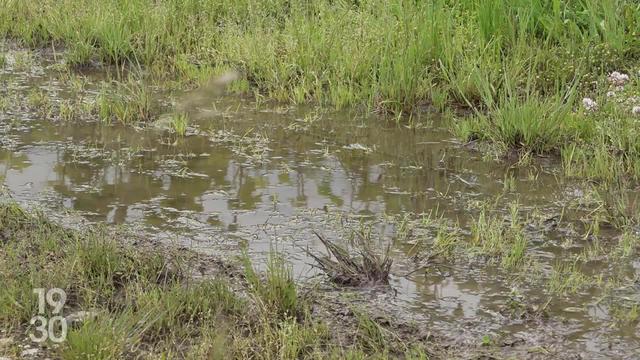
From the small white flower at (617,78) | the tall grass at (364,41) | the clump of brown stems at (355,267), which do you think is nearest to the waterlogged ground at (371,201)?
the clump of brown stems at (355,267)

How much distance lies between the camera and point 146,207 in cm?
560

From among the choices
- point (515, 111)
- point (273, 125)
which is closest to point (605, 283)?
point (515, 111)

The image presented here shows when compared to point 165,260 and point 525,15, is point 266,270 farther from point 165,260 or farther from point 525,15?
point 525,15

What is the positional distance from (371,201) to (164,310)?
1.84m

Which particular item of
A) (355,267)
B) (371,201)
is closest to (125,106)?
(371,201)

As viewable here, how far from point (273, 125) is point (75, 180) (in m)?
1.58

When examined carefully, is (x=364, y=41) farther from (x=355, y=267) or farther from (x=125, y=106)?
(x=355, y=267)

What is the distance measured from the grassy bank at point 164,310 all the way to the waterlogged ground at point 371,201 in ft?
1.09

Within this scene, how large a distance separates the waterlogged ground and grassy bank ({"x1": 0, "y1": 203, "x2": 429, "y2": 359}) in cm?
33

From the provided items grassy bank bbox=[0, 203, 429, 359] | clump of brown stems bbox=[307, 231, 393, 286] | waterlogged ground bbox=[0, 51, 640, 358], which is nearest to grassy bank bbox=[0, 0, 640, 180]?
waterlogged ground bbox=[0, 51, 640, 358]

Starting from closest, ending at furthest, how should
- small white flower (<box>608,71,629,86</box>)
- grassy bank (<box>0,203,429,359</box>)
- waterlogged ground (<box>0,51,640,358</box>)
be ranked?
grassy bank (<box>0,203,429,359</box>)
waterlogged ground (<box>0,51,640,358</box>)
small white flower (<box>608,71,629,86</box>)

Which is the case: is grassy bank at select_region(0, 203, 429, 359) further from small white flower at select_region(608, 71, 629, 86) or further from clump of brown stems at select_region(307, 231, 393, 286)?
small white flower at select_region(608, 71, 629, 86)

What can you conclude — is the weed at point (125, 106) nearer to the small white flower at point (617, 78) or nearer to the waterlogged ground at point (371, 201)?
the waterlogged ground at point (371, 201)

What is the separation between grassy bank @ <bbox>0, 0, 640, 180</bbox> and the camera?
6512 millimetres
